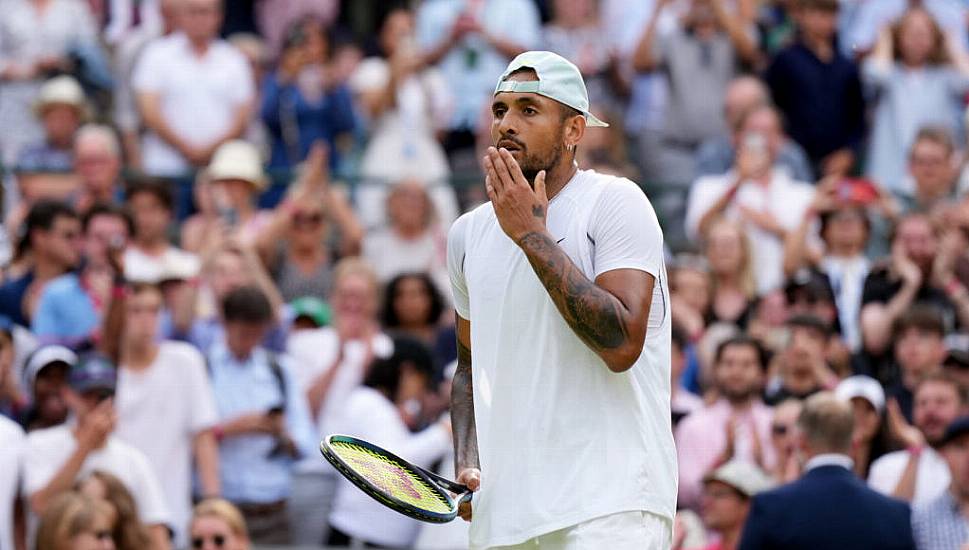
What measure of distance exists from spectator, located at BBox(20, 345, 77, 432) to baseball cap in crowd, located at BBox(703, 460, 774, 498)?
343cm

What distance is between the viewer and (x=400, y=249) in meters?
13.6

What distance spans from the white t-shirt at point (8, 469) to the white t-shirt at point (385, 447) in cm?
187

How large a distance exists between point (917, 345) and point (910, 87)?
4.02 metres

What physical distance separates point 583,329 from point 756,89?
30.1ft

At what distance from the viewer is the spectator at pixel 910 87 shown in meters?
14.7

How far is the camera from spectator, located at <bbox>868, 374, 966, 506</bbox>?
992cm

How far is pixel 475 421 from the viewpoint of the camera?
19.1 ft

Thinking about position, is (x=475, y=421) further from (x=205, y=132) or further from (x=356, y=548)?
(x=205, y=132)

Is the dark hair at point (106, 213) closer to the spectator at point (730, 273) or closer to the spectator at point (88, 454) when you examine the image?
the spectator at point (88, 454)

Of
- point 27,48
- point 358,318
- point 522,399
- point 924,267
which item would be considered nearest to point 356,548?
point 358,318

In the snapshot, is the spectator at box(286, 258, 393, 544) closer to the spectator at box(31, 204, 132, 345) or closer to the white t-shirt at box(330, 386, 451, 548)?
the white t-shirt at box(330, 386, 451, 548)

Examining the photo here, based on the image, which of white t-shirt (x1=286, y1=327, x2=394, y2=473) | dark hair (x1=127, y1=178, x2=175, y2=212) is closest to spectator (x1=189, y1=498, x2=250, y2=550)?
white t-shirt (x1=286, y1=327, x2=394, y2=473)

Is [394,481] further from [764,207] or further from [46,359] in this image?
[764,207]

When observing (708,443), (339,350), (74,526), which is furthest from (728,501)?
(74,526)
